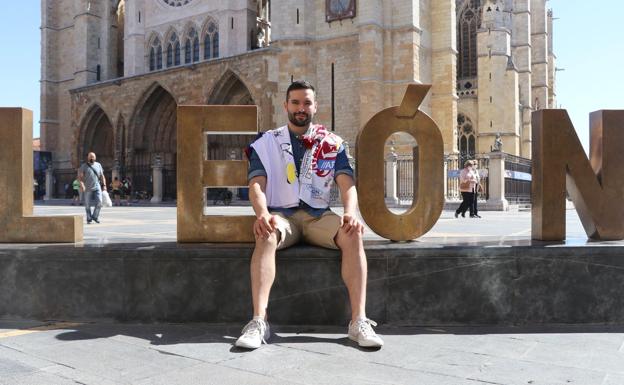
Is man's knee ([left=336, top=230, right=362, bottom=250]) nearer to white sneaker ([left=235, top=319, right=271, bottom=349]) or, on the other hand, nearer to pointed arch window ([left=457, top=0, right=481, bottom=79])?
white sneaker ([left=235, top=319, right=271, bottom=349])

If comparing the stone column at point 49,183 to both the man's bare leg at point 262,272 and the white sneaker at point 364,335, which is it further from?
the white sneaker at point 364,335

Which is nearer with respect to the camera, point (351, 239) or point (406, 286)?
point (351, 239)

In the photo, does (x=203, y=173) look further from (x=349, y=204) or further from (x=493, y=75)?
(x=493, y=75)

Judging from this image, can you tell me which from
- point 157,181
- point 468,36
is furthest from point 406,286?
point 468,36

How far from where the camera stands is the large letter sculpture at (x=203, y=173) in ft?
12.5

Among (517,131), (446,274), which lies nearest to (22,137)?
(446,274)

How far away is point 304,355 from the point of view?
2.84 metres

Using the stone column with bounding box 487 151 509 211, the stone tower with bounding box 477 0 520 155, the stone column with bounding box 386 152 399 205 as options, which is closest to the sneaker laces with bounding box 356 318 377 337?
the stone column with bounding box 487 151 509 211

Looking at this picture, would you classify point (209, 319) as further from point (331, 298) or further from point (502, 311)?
point (502, 311)

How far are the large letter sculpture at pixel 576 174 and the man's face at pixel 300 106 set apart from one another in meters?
1.61

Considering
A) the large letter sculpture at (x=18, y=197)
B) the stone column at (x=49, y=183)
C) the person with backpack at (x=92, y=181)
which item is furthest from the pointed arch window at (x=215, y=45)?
the large letter sculpture at (x=18, y=197)

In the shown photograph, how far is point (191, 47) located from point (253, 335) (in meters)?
30.2

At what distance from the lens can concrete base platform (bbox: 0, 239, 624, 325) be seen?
11.5ft

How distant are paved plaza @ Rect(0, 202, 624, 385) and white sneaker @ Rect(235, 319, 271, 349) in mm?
46
